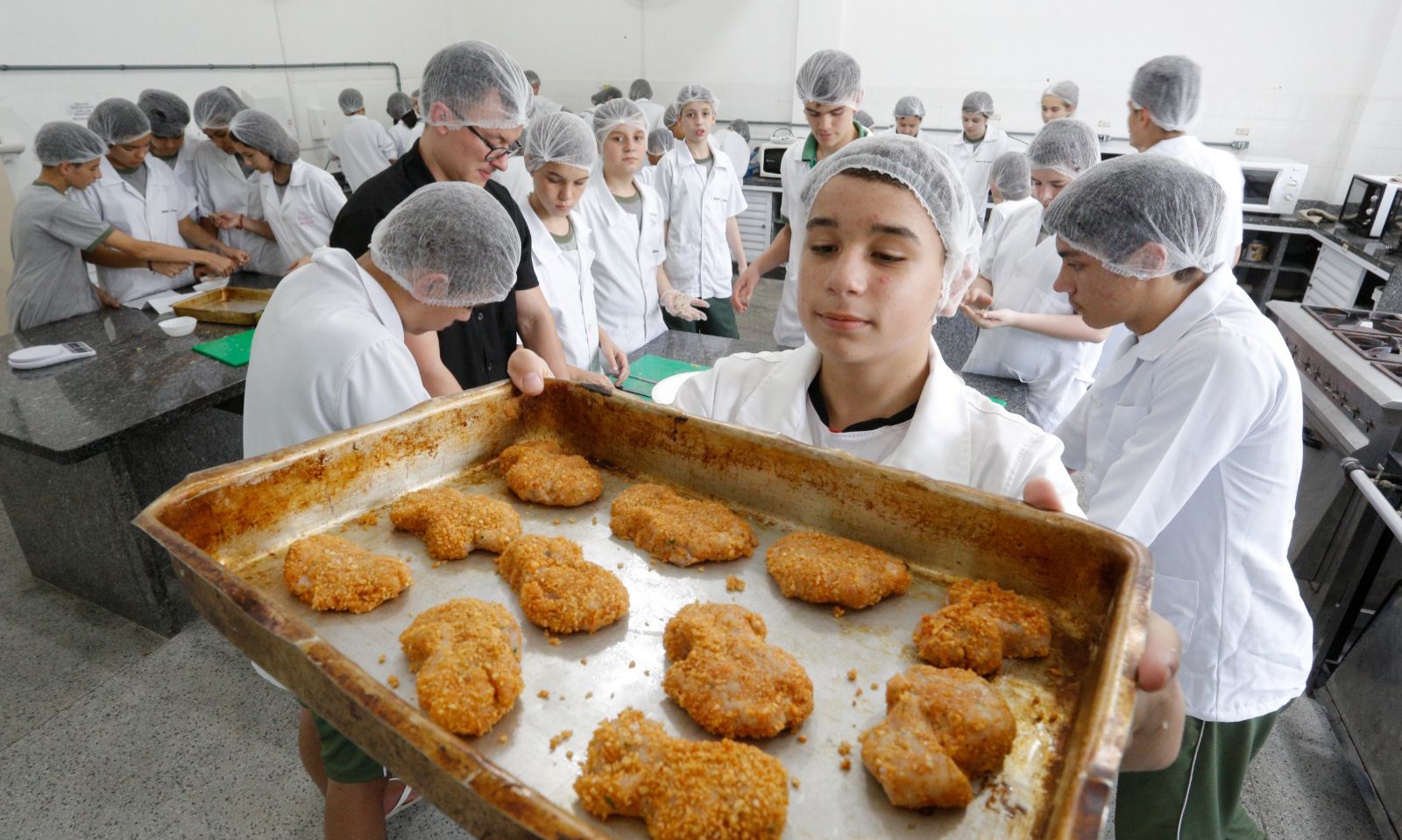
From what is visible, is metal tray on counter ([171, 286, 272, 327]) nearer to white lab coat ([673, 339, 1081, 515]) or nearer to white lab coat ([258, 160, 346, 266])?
white lab coat ([258, 160, 346, 266])

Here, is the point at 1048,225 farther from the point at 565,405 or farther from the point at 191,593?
the point at 191,593

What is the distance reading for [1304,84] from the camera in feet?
21.5

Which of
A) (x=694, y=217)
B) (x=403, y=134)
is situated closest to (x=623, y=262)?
(x=694, y=217)

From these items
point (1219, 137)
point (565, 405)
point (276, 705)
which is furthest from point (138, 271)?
point (1219, 137)

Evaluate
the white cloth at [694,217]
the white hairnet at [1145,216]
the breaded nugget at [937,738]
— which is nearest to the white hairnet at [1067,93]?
the white cloth at [694,217]

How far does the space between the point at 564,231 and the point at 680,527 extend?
7.20ft

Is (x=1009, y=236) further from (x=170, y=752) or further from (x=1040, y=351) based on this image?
(x=170, y=752)

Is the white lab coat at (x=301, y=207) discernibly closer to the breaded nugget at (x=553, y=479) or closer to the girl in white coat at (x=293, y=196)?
the girl in white coat at (x=293, y=196)

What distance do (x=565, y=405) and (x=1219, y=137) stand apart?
7.94 meters

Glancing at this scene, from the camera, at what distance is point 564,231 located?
3.20m

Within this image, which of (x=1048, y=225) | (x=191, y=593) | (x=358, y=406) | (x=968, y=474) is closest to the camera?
(x=191, y=593)

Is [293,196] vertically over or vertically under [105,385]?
over

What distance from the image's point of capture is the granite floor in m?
2.25

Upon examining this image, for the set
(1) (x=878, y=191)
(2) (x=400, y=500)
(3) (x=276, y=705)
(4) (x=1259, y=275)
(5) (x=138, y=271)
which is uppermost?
(1) (x=878, y=191)
